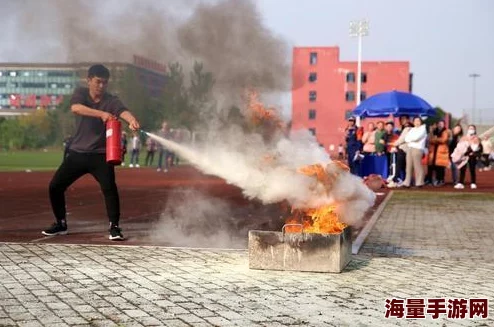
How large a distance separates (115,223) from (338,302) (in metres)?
4.14

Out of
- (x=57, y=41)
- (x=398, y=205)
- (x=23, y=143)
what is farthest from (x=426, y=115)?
(x=23, y=143)

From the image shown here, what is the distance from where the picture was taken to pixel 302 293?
18.5 feet

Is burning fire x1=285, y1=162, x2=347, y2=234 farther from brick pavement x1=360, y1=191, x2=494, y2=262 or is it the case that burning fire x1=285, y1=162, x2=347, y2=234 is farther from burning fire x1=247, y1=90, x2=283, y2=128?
burning fire x1=247, y1=90, x2=283, y2=128

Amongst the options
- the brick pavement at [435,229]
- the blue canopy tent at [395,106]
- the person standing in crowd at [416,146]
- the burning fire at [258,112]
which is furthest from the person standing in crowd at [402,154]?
the burning fire at [258,112]

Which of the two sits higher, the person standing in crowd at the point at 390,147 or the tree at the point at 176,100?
the tree at the point at 176,100

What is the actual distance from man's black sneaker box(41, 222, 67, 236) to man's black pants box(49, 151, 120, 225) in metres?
0.31

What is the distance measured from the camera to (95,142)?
867 centimetres

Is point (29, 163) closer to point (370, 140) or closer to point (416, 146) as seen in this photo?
point (370, 140)

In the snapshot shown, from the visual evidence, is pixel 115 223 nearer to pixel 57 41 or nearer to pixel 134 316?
Result: pixel 134 316

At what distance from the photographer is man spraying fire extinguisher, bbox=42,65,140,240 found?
8.58 meters

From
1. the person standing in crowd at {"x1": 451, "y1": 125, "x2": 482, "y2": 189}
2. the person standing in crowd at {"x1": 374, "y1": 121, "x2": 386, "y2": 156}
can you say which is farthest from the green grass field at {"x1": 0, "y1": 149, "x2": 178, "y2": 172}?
the person standing in crowd at {"x1": 451, "y1": 125, "x2": 482, "y2": 189}

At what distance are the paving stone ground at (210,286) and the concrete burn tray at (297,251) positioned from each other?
110 mm

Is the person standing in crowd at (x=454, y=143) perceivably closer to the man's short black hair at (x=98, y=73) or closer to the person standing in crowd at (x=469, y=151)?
the person standing in crowd at (x=469, y=151)

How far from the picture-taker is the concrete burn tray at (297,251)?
6504mm
